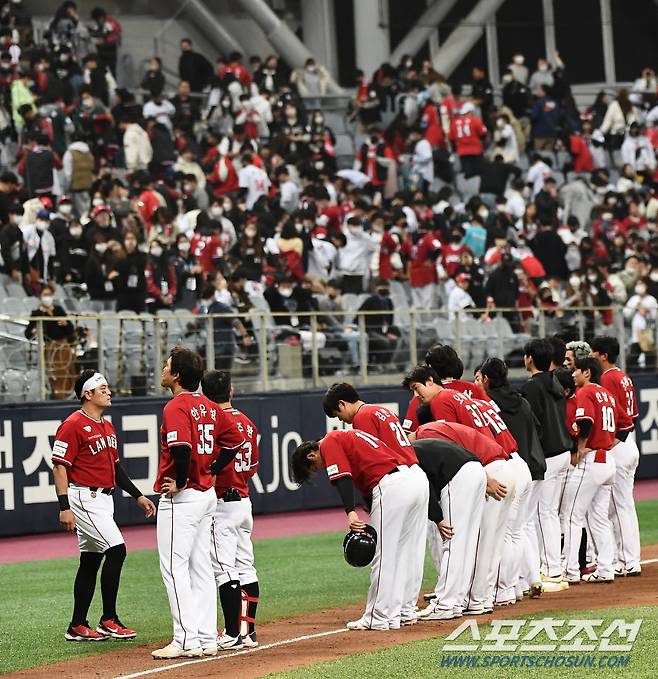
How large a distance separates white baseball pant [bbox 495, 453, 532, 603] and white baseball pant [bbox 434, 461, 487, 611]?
58 cm

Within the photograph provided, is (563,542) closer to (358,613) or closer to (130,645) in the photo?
(358,613)

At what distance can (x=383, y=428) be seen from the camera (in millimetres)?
10117

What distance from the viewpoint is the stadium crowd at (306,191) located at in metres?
20.7

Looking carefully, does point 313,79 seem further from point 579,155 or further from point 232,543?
point 232,543

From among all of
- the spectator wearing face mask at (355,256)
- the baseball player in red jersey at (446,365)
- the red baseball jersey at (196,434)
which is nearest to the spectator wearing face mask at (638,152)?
the spectator wearing face mask at (355,256)

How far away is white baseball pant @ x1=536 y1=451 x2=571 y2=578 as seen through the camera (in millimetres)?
12484

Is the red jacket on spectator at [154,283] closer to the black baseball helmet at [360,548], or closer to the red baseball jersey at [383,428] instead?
the red baseball jersey at [383,428]

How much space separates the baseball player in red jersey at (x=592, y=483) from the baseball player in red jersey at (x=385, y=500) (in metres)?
2.86

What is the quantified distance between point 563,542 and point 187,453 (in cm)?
497

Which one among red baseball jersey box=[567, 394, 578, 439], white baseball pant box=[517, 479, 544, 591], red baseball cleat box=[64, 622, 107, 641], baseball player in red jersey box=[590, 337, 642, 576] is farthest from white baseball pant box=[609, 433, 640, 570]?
red baseball cleat box=[64, 622, 107, 641]

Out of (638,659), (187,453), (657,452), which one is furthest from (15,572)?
(657,452)

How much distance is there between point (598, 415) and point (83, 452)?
4.59 meters

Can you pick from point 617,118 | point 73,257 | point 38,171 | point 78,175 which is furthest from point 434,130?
point 73,257

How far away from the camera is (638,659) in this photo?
848 centimetres
